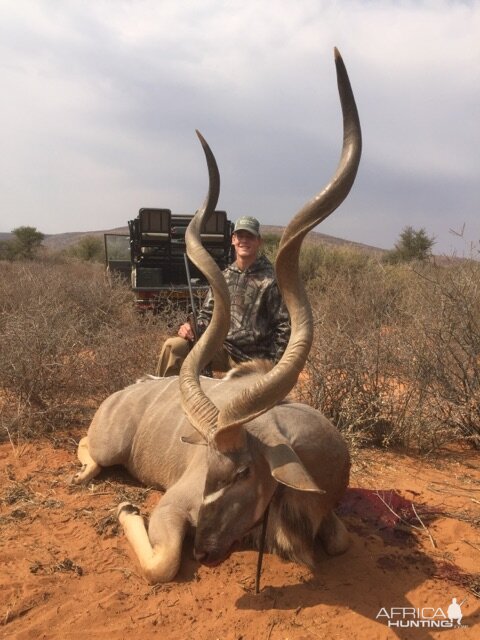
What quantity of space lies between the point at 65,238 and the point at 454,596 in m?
102

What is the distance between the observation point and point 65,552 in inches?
121

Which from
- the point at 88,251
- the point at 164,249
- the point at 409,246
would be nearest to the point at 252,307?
the point at 164,249

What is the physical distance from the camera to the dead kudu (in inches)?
95.0

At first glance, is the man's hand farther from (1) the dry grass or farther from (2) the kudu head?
(2) the kudu head

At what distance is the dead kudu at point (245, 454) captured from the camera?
2414mm

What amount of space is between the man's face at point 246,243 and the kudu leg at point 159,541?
2.29m

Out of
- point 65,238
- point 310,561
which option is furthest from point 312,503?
point 65,238

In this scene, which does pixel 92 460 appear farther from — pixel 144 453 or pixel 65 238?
pixel 65 238
